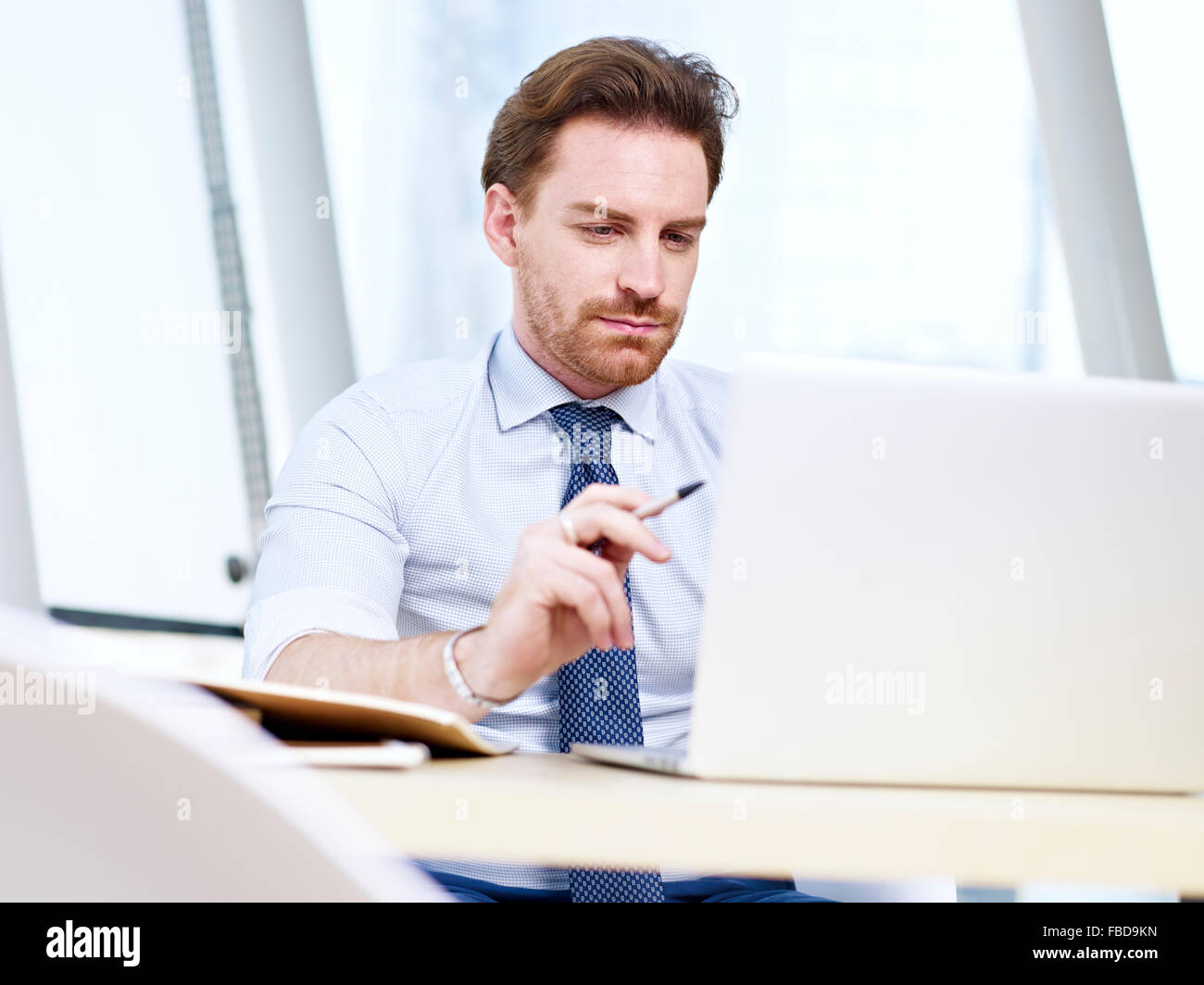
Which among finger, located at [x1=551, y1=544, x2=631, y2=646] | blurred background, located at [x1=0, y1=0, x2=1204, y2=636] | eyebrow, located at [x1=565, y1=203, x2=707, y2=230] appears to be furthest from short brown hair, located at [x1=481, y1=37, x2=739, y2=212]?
blurred background, located at [x1=0, y1=0, x2=1204, y2=636]

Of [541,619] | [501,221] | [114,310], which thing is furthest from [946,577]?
[114,310]

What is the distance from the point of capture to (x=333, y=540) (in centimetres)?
140

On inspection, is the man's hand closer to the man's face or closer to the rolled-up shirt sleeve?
the rolled-up shirt sleeve

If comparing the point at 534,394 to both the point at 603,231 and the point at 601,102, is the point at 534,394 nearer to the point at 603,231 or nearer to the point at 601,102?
the point at 603,231

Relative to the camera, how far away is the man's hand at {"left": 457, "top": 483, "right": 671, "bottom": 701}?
35.5 inches

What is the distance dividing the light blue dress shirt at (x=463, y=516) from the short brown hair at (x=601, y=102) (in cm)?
32

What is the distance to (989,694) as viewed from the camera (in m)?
0.80

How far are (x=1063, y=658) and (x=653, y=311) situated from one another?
1018mm

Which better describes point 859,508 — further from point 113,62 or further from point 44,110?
point 113,62

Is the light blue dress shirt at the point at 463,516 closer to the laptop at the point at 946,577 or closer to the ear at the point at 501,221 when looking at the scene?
the ear at the point at 501,221

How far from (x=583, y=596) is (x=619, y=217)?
964mm

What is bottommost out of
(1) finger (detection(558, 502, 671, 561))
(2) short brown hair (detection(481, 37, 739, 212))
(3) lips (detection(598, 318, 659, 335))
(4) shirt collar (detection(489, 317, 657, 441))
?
(1) finger (detection(558, 502, 671, 561))

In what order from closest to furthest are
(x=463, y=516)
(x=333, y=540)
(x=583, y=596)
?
1. (x=583, y=596)
2. (x=333, y=540)
3. (x=463, y=516)

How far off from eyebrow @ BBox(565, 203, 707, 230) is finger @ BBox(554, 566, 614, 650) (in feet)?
3.09
